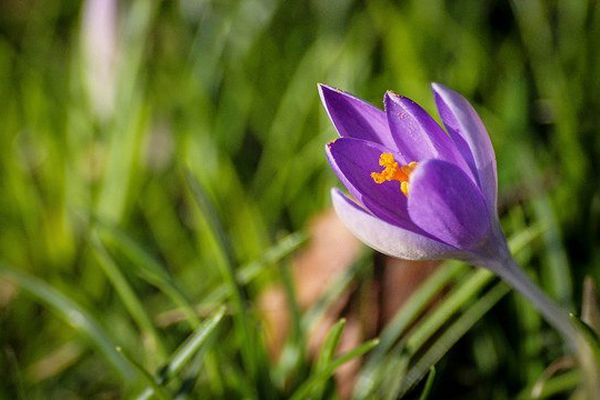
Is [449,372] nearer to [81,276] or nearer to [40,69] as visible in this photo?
[81,276]

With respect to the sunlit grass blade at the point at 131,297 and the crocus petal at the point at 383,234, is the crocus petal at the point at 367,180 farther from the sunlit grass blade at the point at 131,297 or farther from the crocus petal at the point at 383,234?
the sunlit grass blade at the point at 131,297

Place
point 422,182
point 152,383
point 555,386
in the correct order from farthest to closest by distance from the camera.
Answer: point 555,386, point 152,383, point 422,182

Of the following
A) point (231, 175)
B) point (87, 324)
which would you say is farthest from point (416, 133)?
point (231, 175)

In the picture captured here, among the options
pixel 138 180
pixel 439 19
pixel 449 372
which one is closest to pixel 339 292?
pixel 449 372

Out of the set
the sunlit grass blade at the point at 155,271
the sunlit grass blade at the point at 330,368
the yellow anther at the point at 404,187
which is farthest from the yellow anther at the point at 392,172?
the sunlit grass blade at the point at 155,271

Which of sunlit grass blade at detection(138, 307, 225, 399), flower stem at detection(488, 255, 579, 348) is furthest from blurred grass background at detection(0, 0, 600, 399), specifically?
flower stem at detection(488, 255, 579, 348)

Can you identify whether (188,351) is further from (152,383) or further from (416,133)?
(416,133)
